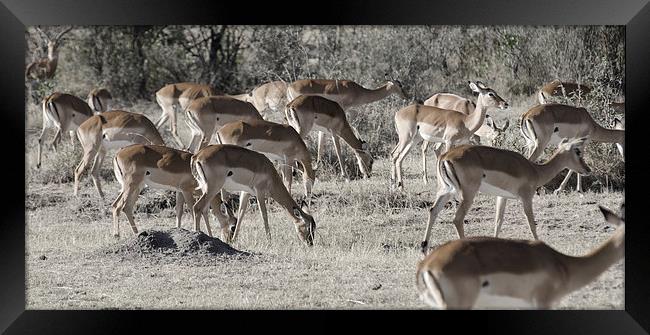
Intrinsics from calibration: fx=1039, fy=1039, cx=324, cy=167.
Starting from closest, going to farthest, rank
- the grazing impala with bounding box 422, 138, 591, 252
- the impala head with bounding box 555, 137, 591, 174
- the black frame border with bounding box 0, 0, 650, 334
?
the black frame border with bounding box 0, 0, 650, 334 < the grazing impala with bounding box 422, 138, 591, 252 < the impala head with bounding box 555, 137, 591, 174

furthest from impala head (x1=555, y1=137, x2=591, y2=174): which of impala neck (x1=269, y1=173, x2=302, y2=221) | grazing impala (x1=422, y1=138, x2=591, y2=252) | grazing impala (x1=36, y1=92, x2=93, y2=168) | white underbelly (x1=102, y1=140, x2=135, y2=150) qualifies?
grazing impala (x1=36, y1=92, x2=93, y2=168)

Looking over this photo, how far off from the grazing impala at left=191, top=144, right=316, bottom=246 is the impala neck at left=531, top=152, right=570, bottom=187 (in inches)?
77.4

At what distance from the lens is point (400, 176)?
37.4 feet

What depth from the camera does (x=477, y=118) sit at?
11.2 meters

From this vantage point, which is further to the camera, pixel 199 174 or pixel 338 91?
pixel 338 91

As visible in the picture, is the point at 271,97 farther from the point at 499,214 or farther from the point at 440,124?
the point at 499,214

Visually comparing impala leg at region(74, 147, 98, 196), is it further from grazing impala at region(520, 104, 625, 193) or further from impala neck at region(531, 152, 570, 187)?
impala neck at region(531, 152, 570, 187)

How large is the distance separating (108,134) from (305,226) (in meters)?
3.45

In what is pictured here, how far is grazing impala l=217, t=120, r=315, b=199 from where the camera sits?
35.0 feet

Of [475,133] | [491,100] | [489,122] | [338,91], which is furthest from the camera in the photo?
[338,91]

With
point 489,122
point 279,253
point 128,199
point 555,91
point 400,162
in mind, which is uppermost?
point 555,91

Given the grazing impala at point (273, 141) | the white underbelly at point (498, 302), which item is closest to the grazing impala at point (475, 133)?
the grazing impala at point (273, 141)
